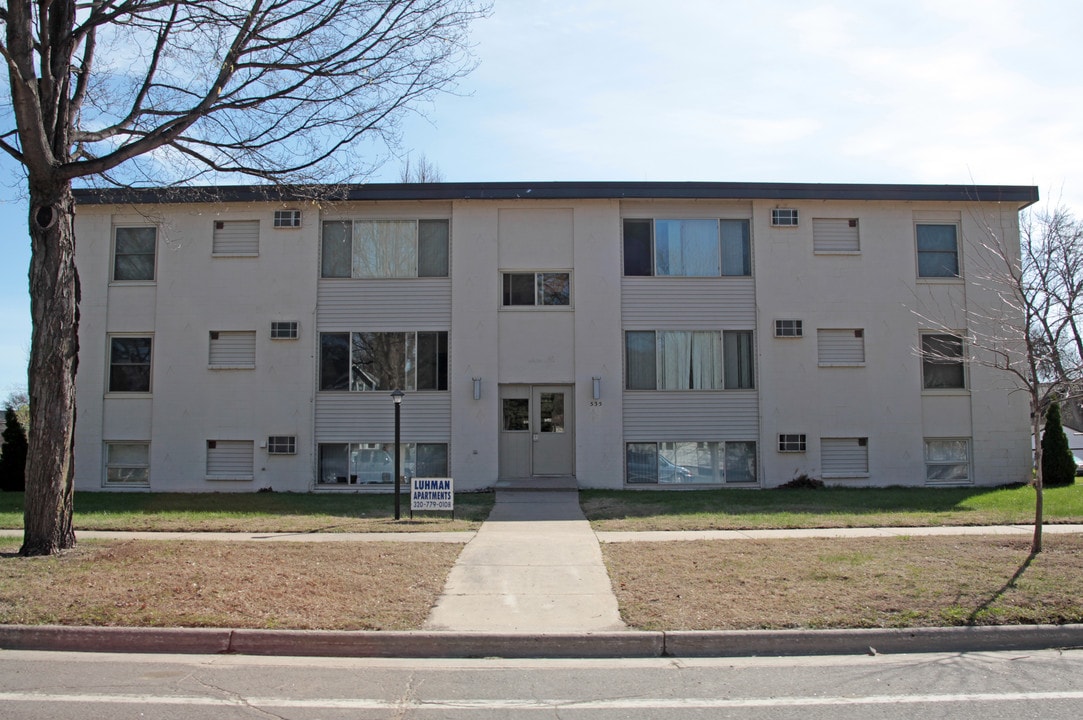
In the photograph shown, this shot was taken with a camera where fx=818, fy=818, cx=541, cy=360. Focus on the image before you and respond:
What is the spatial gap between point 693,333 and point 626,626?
42.4 feet

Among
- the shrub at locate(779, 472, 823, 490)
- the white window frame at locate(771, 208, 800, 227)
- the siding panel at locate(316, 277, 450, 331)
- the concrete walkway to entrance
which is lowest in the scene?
the concrete walkway to entrance

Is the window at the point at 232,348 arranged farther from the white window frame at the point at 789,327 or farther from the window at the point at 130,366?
the white window frame at the point at 789,327

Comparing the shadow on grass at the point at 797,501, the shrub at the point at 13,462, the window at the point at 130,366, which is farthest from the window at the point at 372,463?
the shrub at the point at 13,462

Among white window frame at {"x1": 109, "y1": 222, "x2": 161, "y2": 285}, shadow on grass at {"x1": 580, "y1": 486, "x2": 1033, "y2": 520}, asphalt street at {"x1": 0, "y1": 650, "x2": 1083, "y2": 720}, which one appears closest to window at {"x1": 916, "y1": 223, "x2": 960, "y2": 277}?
shadow on grass at {"x1": 580, "y1": 486, "x2": 1033, "y2": 520}

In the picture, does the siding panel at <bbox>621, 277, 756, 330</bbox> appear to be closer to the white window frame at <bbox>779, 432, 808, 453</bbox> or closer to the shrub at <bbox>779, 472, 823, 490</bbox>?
the white window frame at <bbox>779, 432, 808, 453</bbox>

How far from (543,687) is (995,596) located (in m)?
4.74

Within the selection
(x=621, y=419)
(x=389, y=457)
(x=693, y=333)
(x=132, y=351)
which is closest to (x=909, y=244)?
(x=693, y=333)

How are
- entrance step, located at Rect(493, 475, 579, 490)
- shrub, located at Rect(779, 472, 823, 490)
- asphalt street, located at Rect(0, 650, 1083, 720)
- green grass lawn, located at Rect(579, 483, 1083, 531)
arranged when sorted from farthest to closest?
shrub, located at Rect(779, 472, 823, 490) < entrance step, located at Rect(493, 475, 579, 490) < green grass lawn, located at Rect(579, 483, 1083, 531) < asphalt street, located at Rect(0, 650, 1083, 720)

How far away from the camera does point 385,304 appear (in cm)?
1936

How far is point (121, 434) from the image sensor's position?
19.2 meters

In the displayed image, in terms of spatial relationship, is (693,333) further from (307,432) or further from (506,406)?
(307,432)

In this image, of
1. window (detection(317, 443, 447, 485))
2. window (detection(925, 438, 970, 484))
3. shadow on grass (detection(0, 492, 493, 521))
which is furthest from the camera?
window (detection(925, 438, 970, 484))

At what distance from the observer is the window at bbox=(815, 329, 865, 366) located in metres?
19.4

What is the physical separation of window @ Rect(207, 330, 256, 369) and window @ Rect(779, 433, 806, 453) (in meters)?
12.6
